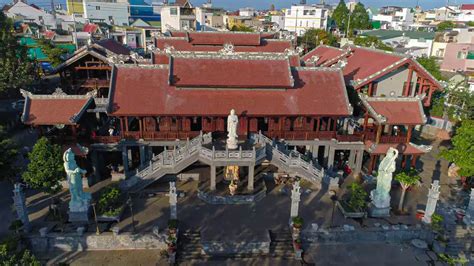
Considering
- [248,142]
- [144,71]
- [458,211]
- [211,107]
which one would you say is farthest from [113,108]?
[458,211]

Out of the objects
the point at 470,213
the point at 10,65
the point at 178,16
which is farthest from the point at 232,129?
the point at 178,16

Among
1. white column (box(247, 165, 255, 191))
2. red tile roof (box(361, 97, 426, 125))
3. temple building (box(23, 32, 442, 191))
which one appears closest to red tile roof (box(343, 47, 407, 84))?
temple building (box(23, 32, 442, 191))

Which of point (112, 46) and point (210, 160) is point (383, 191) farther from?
point (112, 46)

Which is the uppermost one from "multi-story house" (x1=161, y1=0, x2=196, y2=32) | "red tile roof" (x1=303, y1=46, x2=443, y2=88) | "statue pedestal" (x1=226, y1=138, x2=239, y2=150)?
"multi-story house" (x1=161, y1=0, x2=196, y2=32)

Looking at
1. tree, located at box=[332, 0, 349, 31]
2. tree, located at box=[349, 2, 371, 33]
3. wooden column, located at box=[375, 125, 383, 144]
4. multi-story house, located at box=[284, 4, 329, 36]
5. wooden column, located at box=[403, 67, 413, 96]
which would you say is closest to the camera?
wooden column, located at box=[375, 125, 383, 144]

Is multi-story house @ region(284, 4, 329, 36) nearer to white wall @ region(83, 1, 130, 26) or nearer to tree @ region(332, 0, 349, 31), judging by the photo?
tree @ region(332, 0, 349, 31)
